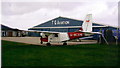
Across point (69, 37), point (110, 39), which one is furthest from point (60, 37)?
point (110, 39)

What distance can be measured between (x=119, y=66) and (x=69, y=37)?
668 inches

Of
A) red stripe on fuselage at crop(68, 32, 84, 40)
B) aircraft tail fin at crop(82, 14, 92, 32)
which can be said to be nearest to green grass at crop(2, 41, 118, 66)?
red stripe on fuselage at crop(68, 32, 84, 40)

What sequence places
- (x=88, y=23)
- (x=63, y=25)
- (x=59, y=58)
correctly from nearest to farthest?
(x=59, y=58) < (x=88, y=23) < (x=63, y=25)

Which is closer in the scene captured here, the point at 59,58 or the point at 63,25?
the point at 59,58

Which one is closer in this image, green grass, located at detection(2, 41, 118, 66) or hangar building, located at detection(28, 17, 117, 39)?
green grass, located at detection(2, 41, 118, 66)

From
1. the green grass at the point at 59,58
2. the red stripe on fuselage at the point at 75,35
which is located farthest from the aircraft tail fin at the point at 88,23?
the green grass at the point at 59,58

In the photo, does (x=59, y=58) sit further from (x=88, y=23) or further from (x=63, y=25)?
(x=63, y=25)

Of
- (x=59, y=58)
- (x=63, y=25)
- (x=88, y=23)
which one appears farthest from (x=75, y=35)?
(x=63, y=25)

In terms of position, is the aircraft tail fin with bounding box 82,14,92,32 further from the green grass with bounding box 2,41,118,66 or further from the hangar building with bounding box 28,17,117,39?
the hangar building with bounding box 28,17,117,39

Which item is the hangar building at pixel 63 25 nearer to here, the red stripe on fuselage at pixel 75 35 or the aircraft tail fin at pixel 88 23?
the aircraft tail fin at pixel 88 23

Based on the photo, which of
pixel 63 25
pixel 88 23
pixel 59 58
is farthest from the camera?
pixel 63 25

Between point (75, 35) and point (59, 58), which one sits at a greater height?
point (75, 35)

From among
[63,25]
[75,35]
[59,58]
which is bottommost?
[59,58]

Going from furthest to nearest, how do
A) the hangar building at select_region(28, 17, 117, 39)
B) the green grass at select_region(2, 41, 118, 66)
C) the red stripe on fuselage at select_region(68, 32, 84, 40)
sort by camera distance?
the hangar building at select_region(28, 17, 117, 39)
the red stripe on fuselage at select_region(68, 32, 84, 40)
the green grass at select_region(2, 41, 118, 66)
